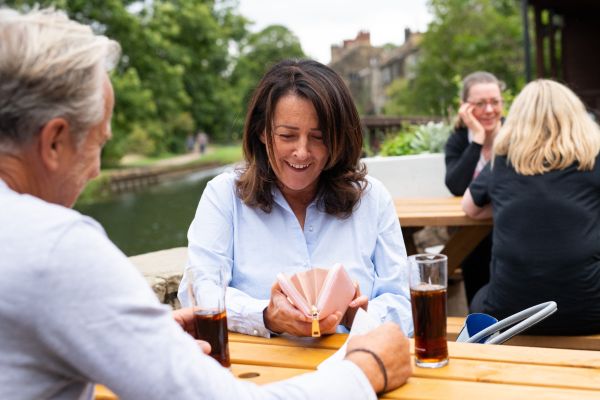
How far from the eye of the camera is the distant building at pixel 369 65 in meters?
57.1

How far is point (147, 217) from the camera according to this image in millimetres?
16109

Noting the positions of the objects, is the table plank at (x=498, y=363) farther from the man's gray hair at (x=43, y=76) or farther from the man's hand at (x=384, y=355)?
the man's gray hair at (x=43, y=76)

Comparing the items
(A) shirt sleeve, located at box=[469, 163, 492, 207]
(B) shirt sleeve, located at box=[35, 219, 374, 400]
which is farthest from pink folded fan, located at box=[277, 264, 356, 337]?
(A) shirt sleeve, located at box=[469, 163, 492, 207]

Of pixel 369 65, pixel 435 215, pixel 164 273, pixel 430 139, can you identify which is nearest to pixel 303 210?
pixel 164 273

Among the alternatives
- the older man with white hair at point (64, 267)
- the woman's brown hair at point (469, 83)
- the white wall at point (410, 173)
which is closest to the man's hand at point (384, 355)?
the older man with white hair at point (64, 267)

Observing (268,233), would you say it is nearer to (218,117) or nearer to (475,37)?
(475,37)

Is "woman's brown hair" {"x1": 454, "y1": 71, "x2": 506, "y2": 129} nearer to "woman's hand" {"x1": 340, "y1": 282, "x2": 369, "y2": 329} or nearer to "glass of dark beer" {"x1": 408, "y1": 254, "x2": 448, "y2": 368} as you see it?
"woman's hand" {"x1": 340, "y1": 282, "x2": 369, "y2": 329}

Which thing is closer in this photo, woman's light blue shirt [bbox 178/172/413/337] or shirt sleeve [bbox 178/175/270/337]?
shirt sleeve [bbox 178/175/270/337]

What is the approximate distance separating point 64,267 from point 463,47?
29.2 metres

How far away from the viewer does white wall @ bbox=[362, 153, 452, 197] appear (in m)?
5.54

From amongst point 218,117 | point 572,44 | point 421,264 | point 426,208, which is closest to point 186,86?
point 218,117

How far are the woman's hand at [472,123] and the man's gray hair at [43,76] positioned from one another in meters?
3.35

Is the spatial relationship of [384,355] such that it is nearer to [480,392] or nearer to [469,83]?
[480,392]

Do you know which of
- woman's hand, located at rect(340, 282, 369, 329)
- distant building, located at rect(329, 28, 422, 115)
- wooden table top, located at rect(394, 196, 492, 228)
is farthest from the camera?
distant building, located at rect(329, 28, 422, 115)
